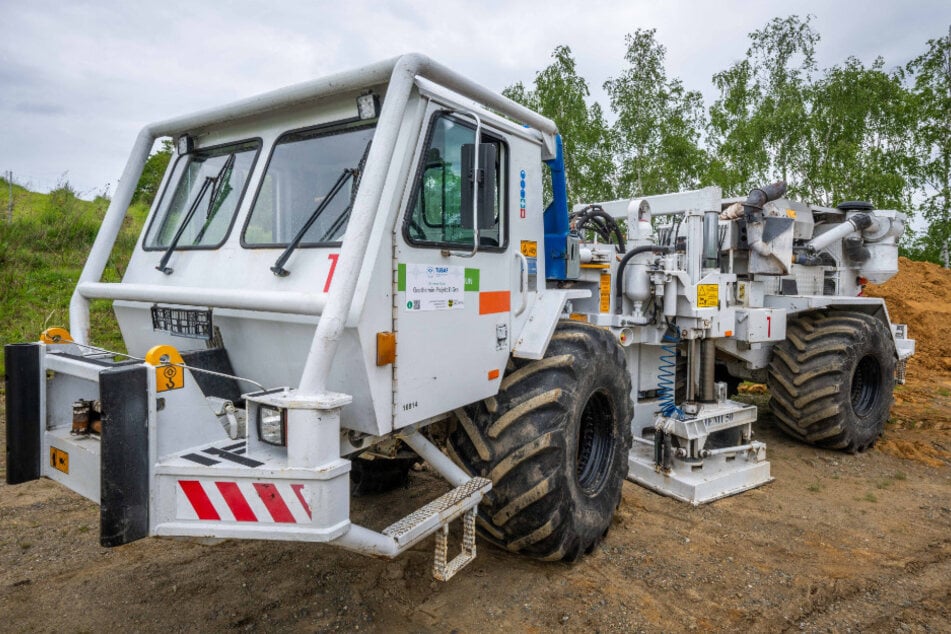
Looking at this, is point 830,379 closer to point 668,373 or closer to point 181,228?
point 668,373

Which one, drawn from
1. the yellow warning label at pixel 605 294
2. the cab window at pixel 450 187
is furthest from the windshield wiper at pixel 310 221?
the yellow warning label at pixel 605 294

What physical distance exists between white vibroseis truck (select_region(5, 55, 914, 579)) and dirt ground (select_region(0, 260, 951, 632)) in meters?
0.30

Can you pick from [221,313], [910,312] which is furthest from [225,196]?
[910,312]

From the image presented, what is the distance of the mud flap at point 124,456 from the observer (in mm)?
2180

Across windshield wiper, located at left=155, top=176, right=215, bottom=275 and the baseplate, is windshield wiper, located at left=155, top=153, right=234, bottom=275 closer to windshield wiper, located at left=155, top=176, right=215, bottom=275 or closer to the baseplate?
windshield wiper, located at left=155, top=176, right=215, bottom=275

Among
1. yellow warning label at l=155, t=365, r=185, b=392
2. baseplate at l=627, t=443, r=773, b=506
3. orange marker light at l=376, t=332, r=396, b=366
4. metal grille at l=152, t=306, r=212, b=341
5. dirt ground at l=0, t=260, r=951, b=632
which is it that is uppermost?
metal grille at l=152, t=306, r=212, b=341

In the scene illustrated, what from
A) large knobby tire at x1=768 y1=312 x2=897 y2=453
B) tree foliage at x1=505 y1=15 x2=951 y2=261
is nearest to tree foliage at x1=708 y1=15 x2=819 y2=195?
tree foliage at x1=505 y1=15 x2=951 y2=261

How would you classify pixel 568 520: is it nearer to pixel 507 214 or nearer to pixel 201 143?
pixel 507 214

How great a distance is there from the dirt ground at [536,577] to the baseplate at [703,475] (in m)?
0.13

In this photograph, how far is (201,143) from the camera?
3740mm

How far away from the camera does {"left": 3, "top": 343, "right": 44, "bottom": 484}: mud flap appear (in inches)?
107

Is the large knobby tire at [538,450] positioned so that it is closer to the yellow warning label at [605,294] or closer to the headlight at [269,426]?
the headlight at [269,426]

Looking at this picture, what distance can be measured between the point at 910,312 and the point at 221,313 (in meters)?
14.1

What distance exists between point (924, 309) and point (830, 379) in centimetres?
910
